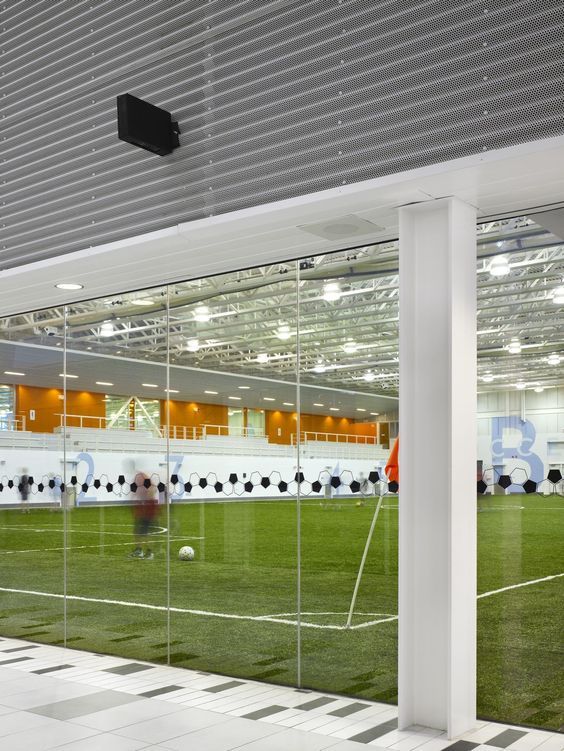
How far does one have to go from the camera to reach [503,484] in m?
4.60

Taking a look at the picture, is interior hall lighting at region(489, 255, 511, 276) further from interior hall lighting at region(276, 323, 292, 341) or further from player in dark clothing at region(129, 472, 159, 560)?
player in dark clothing at region(129, 472, 159, 560)

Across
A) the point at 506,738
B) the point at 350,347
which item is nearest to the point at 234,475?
the point at 350,347

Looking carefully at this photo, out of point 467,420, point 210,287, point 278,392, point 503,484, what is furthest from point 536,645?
point 210,287

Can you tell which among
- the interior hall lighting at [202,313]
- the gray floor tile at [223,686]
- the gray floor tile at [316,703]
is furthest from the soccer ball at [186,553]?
the interior hall lighting at [202,313]

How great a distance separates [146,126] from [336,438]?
2.20 metres

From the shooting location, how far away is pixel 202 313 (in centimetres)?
627


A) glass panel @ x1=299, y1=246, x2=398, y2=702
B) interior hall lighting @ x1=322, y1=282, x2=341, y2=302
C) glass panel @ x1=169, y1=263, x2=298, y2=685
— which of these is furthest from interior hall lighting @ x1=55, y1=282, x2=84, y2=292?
interior hall lighting @ x1=322, y1=282, x2=341, y2=302

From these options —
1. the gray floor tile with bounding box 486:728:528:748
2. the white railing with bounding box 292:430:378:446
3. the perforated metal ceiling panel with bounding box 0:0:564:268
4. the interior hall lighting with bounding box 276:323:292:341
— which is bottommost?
the gray floor tile with bounding box 486:728:528:748

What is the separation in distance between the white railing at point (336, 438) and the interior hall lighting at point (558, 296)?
1391 millimetres

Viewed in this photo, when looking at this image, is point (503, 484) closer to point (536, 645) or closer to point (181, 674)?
point (536, 645)

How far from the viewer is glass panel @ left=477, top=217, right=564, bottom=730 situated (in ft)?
14.4

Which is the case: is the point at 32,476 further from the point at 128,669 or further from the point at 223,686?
the point at 223,686

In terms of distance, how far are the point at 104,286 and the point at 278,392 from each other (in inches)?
69.9

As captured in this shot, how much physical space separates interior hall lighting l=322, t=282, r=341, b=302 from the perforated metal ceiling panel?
3.27 feet
